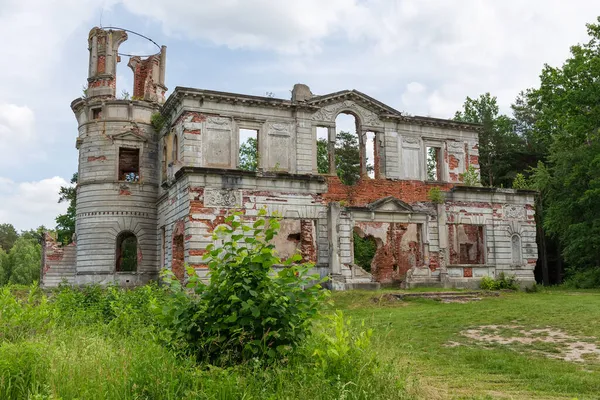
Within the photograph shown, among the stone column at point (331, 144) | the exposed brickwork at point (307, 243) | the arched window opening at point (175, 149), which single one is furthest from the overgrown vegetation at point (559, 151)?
the arched window opening at point (175, 149)

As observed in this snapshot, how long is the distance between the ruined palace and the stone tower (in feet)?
0.17

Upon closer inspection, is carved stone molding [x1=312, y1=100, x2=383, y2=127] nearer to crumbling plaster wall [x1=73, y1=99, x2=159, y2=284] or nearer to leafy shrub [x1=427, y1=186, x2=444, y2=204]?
leafy shrub [x1=427, y1=186, x2=444, y2=204]

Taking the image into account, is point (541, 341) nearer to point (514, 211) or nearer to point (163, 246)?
point (514, 211)

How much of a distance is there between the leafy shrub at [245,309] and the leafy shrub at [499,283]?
1943 cm

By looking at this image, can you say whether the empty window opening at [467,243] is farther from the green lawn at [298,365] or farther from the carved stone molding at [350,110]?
the green lawn at [298,365]

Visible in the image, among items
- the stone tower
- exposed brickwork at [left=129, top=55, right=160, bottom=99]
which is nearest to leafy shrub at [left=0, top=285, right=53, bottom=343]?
the stone tower

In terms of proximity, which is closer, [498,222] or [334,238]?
[334,238]

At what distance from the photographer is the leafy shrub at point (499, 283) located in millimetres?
23969

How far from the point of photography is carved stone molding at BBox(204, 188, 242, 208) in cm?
2127

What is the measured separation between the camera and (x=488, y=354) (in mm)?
Answer: 8969

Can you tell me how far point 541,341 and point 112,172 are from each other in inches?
843

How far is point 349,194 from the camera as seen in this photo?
79.6 ft

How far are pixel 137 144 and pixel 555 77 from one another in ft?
63.6

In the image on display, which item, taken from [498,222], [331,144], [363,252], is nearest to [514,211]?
[498,222]
